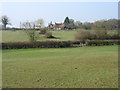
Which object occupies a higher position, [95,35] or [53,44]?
[95,35]

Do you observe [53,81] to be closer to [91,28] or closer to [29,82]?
[29,82]

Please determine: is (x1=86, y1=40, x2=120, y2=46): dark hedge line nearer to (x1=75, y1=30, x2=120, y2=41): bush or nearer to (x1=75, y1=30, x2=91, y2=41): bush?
(x1=75, y1=30, x2=120, y2=41): bush

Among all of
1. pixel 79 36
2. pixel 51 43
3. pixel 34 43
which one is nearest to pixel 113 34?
pixel 79 36

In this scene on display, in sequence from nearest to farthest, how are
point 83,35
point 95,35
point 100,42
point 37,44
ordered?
1. point 37,44
2. point 100,42
3. point 83,35
4. point 95,35

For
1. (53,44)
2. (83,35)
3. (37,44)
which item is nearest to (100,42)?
(83,35)

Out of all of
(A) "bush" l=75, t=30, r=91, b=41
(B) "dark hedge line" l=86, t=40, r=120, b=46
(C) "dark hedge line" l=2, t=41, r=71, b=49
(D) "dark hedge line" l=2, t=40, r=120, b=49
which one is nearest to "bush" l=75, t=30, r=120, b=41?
(A) "bush" l=75, t=30, r=91, b=41

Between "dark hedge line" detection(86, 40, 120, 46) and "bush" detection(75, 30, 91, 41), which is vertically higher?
"bush" detection(75, 30, 91, 41)

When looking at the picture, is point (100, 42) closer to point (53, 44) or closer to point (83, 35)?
point (83, 35)

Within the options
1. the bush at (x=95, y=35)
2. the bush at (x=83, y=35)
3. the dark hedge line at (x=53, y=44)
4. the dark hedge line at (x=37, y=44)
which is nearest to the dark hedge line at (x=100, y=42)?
the dark hedge line at (x=53, y=44)

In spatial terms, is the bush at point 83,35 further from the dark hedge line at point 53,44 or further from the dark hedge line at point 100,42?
the dark hedge line at point 100,42

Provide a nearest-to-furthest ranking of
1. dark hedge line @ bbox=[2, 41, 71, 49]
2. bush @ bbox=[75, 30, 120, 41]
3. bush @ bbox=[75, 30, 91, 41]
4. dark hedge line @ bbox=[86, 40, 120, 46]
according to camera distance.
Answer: dark hedge line @ bbox=[2, 41, 71, 49]
dark hedge line @ bbox=[86, 40, 120, 46]
bush @ bbox=[75, 30, 91, 41]
bush @ bbox=[75, 30, 120, 41]

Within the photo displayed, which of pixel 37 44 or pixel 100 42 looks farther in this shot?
pixel 100 42

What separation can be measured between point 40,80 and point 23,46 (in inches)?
985

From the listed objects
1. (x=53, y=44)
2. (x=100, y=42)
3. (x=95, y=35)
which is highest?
(x=95, y=35)
